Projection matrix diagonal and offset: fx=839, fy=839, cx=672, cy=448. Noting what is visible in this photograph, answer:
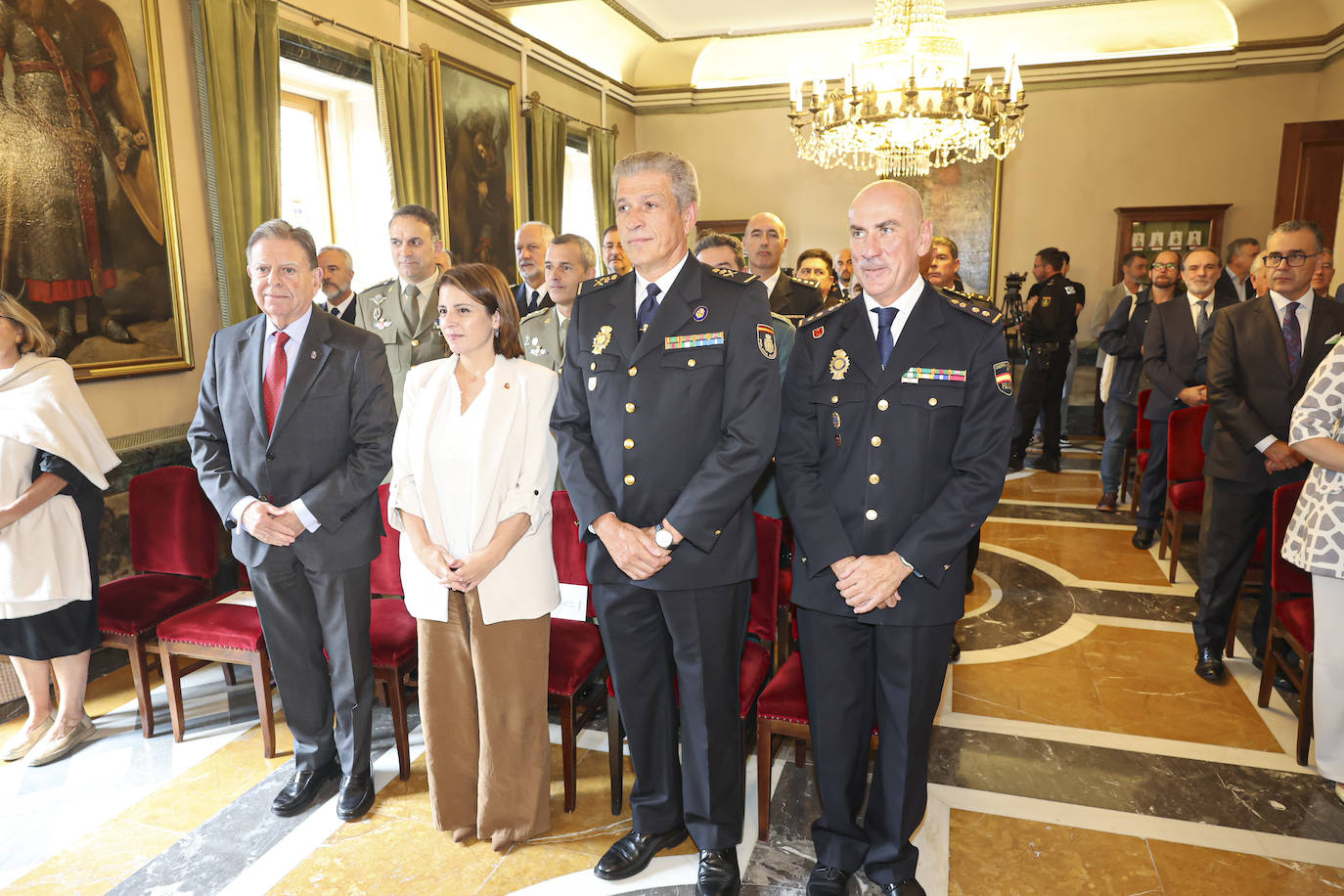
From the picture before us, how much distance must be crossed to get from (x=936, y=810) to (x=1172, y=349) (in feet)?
11.4

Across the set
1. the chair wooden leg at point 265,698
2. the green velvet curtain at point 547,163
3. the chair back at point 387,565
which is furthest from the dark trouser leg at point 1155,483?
the green velvet curtain at point 547,163

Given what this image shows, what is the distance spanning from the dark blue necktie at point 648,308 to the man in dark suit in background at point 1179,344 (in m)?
3.84

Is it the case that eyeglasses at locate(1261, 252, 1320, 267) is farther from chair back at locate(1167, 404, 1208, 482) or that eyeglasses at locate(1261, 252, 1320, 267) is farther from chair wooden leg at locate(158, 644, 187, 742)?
chair wooden leg at locate(158, 644, 187, 742)

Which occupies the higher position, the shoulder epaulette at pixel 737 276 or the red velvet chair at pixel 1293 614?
the shoulder epaulette at pixel 737 276

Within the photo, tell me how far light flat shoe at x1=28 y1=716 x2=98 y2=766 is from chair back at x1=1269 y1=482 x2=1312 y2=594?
431cm

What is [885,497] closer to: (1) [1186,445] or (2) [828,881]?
(2) [828,881]

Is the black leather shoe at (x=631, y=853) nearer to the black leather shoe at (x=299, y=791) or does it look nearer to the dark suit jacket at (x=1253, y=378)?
the black leather shoe at (x=299, y=791)

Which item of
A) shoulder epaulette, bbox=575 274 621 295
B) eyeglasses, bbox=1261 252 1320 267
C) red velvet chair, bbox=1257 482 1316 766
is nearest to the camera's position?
shoulder epaulette, bbox=575 274 621 295

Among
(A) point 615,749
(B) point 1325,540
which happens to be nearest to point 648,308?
(A) point 615,749

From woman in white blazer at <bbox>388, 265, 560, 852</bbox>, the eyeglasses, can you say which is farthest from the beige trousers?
the eyeglasses

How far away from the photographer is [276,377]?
2520 mm

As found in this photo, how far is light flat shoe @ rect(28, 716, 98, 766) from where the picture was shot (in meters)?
2.93

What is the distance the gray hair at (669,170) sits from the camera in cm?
202

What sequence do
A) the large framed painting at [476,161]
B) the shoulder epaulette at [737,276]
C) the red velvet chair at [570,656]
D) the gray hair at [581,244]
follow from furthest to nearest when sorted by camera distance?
1. the large framed painting at [476,161]
2. the gray hair at [581,244]
3. the red velvet chair at [570,656]
4. the shoulder epaulette at [737,276]
